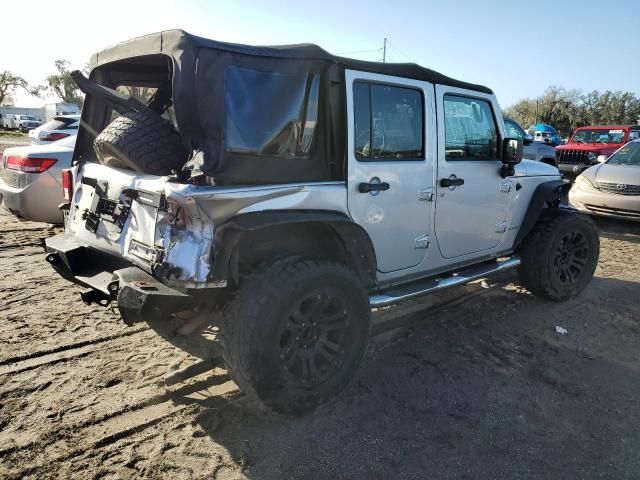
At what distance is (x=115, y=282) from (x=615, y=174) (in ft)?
28.9

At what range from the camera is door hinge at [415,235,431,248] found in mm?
3676

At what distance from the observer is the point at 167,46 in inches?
103

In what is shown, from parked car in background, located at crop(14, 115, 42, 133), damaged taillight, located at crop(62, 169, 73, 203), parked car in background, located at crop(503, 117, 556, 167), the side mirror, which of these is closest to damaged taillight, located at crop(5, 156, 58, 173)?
damaged taillight, located at crop(62, 169, 73, 203)

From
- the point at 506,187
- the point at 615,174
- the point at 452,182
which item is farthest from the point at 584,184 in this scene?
the point at 452,182

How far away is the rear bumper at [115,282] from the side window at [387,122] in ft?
4.95

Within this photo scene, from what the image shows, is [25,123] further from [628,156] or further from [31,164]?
[628,156]

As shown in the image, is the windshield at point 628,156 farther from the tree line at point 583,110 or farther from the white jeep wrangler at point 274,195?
the tree line at point 583,110

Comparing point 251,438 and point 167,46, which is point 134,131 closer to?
point 167,46

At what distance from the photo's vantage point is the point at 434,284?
3789mm

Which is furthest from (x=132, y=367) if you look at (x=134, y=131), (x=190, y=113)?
(x=190, y=113)

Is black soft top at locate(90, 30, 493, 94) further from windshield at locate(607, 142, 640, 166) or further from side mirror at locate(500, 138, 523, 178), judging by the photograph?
windshield at locate(607, 142, 640, 166)

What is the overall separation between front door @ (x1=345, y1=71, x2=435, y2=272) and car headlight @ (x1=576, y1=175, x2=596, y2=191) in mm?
6652

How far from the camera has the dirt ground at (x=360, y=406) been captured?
254 cm

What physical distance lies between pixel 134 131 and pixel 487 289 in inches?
159
